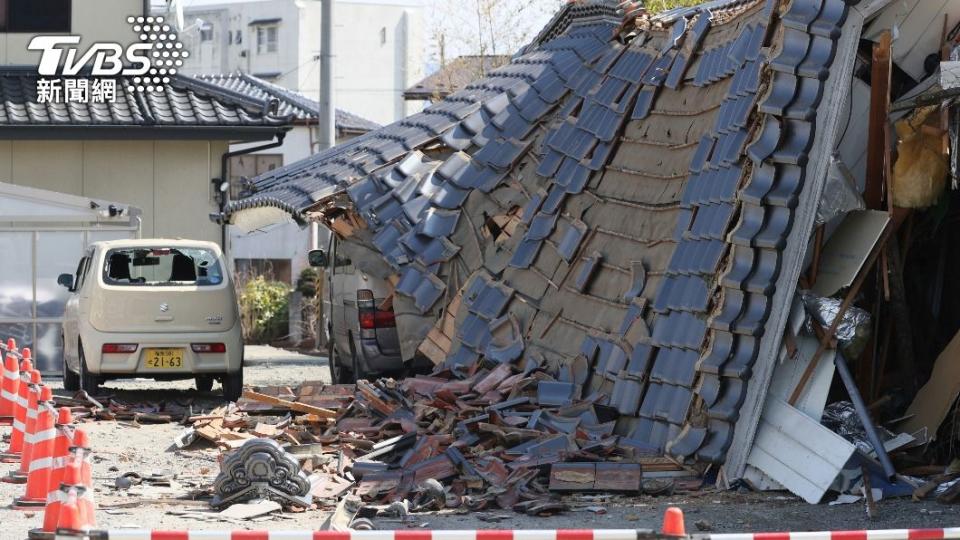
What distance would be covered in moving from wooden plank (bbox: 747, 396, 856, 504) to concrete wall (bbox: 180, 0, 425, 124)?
5401cm

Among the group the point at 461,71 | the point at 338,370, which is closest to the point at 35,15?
the point at 338,370

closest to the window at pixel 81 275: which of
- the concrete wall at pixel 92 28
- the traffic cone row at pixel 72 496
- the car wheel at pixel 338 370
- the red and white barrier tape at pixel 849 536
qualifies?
the car wheel at pixel 338 370

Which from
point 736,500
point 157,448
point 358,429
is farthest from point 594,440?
point 157,448

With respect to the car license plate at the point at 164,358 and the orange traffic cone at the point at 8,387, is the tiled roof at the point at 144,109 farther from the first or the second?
the orange traffic cone at the point at 8,387

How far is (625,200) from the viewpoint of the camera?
13.6 m

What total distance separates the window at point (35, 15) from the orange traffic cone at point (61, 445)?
59.2ft

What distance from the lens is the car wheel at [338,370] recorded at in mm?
18703

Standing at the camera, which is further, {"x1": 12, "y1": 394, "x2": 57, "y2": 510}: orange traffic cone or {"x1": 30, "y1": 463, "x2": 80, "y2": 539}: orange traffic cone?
{"x1": 12, "y1": 394, "x2": 57, "y2": 510}: orange traffic cone

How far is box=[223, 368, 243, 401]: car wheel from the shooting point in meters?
17.8

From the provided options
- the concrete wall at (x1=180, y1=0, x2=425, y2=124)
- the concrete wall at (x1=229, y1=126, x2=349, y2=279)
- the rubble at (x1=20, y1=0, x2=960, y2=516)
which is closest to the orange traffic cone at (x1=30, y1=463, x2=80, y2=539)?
the rubble at (x1=20, y1=0, x2=960, y2=516)

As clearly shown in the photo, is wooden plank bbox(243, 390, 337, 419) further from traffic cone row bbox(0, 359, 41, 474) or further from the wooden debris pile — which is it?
traffic cone row bbox(0, 359, 41, 474)

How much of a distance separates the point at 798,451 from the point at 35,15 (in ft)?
65.3

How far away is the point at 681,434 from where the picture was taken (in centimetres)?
1106

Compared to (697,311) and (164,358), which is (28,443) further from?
(164,358)
